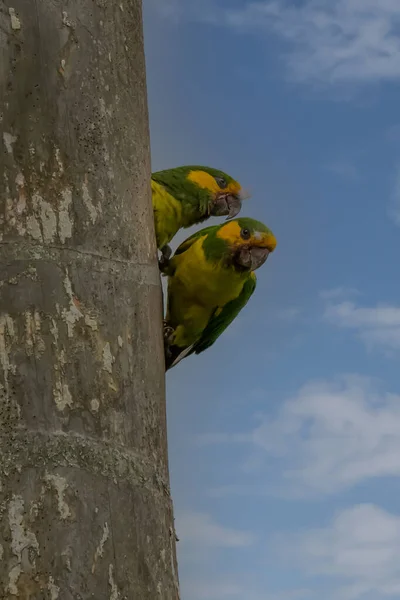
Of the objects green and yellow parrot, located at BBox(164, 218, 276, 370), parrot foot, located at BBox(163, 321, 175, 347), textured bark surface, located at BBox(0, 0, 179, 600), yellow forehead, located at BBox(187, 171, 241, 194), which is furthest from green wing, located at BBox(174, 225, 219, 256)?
textured bark surface, located at BBox(0, 0, 179, 600)

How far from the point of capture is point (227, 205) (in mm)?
4191

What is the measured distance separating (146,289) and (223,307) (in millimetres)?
2075

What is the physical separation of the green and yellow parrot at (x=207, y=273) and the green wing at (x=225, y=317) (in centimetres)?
Result: 5

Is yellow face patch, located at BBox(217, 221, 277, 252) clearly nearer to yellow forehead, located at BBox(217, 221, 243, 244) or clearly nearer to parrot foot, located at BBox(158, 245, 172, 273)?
yellow forehead, located at BBox(217, 221, 243, 244)

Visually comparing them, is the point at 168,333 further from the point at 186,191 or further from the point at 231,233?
the point at 186,191

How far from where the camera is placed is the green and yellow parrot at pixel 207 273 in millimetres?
4004

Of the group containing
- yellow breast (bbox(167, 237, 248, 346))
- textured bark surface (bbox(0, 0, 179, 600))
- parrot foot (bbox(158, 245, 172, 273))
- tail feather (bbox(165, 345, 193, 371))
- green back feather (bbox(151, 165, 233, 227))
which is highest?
green back feather (bbox(151, 165, 233, 227))

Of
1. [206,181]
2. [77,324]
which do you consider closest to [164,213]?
[206,181]

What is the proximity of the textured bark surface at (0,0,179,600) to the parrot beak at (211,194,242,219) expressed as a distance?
1789mm

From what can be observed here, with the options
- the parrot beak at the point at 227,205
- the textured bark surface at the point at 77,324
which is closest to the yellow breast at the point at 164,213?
the parrot beak at the point at 227,205

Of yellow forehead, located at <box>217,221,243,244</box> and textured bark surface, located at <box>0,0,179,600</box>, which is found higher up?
yellow forehead, located at <box>217,221,243,244</box>

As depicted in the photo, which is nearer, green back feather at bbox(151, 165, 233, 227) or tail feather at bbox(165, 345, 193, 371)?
green back feather at bbox(151, 165, 233, 227)

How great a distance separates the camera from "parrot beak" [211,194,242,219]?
414cm

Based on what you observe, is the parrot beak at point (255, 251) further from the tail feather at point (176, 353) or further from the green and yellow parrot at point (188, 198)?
the tail feather at point (176, 353)
